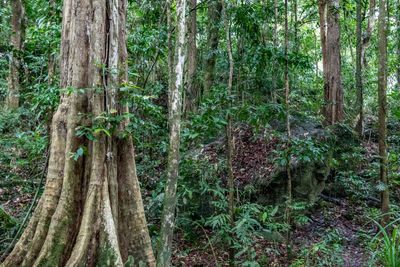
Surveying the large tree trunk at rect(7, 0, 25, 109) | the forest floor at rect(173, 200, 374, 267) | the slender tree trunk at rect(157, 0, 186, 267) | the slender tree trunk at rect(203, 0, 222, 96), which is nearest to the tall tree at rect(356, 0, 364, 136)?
the forest floor at rect(173, 200, 374, 267)

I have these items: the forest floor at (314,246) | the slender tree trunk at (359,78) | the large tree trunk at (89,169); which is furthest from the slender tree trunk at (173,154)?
the slender tree trunk at (359,78)

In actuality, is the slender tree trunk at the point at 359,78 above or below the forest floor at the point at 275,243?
above

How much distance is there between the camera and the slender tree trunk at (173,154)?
11.2ft

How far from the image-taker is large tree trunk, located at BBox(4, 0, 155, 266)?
325 centimetres

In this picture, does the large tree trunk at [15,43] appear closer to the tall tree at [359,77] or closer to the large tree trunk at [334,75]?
the large tree trunk at [334,75]

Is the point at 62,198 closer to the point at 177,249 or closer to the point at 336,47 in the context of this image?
the point at 177,249

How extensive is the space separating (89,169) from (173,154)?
104 cm

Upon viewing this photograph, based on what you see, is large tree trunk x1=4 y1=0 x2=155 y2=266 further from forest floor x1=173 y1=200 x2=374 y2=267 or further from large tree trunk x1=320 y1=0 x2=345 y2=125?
large tree trunk x1=320 y1=0 x2=345 y2=125

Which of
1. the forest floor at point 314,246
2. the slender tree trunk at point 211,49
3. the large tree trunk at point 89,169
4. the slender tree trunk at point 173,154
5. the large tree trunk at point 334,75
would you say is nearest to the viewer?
the large tree trunk at point 89,169

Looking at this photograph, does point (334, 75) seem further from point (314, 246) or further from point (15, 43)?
point (15, 43)

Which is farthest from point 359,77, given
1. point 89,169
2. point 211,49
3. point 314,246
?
point 89,169

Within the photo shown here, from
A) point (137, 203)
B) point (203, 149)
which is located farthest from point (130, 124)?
point (203, 149)

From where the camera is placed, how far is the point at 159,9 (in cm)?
725

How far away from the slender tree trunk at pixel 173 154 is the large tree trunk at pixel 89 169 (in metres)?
0.51
